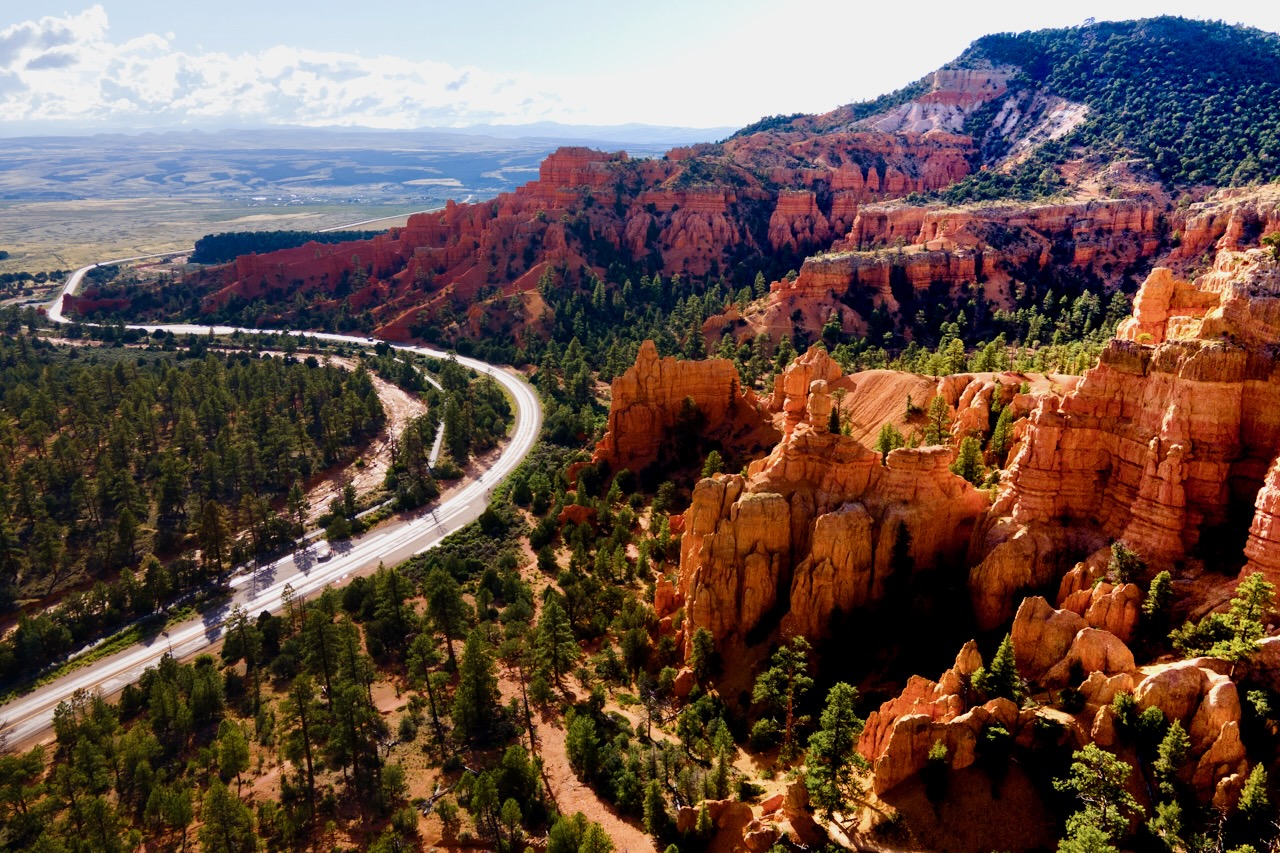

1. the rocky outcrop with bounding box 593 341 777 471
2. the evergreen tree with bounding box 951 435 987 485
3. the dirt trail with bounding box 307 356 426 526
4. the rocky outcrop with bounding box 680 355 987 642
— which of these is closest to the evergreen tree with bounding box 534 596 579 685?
the rocky outcrop with bounding box 680 355 987 642

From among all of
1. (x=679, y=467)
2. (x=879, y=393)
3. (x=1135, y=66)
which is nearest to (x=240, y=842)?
(x=679, y=467)

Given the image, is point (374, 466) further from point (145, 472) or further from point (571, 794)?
point (571, 794)

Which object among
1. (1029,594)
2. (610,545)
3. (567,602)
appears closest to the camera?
(1029,594)

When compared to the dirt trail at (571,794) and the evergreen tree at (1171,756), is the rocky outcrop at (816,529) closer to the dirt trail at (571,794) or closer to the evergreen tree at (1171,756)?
the dirt trail at (571,794)

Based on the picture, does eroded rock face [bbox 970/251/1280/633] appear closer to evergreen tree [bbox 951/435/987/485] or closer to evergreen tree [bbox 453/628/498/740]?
evergreen tree [bbox 951/435/987/485]

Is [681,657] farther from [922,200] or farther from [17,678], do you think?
[922,200]
